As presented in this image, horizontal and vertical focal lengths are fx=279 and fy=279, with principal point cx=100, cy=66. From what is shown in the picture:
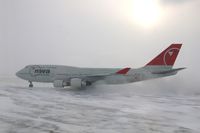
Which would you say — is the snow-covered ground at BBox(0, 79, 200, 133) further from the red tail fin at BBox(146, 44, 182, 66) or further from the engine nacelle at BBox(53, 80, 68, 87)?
the red tail fin at BBox(146, 44, 182, 66)

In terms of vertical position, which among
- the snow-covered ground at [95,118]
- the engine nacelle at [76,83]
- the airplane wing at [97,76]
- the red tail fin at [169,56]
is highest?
the red tail fin at [169,56]

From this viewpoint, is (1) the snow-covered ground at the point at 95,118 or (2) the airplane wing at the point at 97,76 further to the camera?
(2) the airplane wing at the point at 97,76

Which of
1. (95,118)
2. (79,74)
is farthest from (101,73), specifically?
(95,118)

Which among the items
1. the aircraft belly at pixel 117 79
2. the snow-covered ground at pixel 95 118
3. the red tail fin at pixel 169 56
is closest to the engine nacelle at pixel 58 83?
the aircraft belly at pixel 117 79

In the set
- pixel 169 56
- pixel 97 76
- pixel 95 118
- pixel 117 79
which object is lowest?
pixel 95 118

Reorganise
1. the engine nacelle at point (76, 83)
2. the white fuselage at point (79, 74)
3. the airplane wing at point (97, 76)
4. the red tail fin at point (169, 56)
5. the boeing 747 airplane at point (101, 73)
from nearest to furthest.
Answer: the engine nacelle at point (76, 83) → the airplane wing at point (97, 76) → the boeing 747 airplane at point (101, 73) → the red tail fin at point (169, 56) → the white fuselage at point (79, 74)

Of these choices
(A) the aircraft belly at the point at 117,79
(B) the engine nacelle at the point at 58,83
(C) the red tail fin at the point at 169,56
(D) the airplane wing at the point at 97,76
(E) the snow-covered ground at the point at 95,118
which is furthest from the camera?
(A) the aircraft belly at the point at 117,79

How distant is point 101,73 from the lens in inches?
1727

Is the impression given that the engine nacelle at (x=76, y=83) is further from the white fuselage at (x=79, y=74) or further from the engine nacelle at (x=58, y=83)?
the engine nacelle at (x=58, y=83)

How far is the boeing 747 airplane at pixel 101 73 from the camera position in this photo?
1650 inches

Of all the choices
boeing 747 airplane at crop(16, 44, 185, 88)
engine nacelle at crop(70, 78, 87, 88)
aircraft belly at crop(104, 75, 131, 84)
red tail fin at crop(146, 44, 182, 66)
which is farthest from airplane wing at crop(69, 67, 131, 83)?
red tail fin at crop(146, 44, 182, 66)

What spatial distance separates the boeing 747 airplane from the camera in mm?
41922

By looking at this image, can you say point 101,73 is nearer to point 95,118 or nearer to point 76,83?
point 76,83

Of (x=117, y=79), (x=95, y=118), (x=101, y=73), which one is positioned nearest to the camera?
(x=95, y=118)
